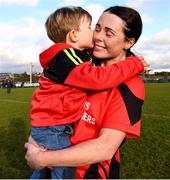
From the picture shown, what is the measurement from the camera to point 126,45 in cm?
252

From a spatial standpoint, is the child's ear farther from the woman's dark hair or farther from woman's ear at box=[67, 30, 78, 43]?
the woman's dark hair

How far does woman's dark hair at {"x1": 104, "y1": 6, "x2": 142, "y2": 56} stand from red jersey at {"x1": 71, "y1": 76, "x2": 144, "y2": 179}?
0.97 ft

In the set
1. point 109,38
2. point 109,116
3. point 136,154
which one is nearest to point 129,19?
point 109,38

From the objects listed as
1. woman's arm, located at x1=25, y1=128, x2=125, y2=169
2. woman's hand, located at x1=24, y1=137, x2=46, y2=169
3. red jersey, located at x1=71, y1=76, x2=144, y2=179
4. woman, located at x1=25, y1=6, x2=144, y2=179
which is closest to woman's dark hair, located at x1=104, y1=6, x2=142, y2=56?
woman, located at x1=25, y1=6, x2=144, y2=179

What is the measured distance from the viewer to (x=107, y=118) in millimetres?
2305

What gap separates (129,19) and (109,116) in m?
0.63

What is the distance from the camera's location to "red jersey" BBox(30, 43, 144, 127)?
95.9 inches

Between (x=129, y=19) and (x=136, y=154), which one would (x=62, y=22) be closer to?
(x=129, y=19)

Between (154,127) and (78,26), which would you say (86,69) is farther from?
(154,127)

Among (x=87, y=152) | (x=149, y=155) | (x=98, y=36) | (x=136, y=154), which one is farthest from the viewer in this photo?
(x=136, y=154)

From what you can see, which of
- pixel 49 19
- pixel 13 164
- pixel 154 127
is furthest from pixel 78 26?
pixel 154 127

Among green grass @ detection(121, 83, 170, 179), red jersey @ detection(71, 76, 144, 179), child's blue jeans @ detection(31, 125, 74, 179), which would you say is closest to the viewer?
red jersey @ detection(71, 76, 144, 179)

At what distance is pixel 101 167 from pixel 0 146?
7792 millimetres

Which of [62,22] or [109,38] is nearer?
[109,38]
